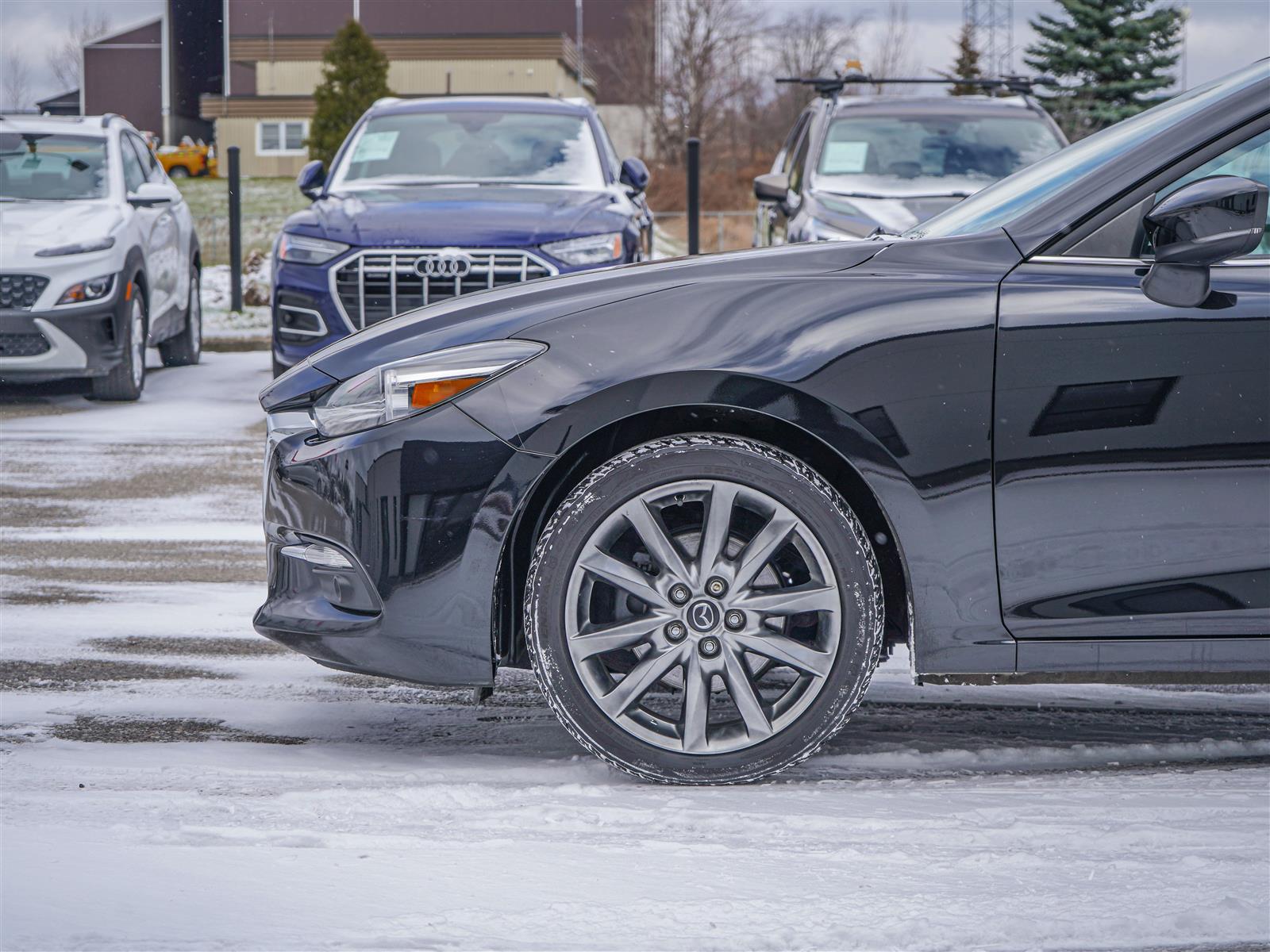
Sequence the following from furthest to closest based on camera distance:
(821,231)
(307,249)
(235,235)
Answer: (235,235) → (821,231) → (307,249)

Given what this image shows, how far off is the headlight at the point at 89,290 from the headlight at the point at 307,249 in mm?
1964

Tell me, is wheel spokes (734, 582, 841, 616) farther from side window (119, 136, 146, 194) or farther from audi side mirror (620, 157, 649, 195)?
side window (119, 136, 146, 194)

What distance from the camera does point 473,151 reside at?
31.8 ft

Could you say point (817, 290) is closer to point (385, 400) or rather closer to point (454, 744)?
point (385, 400)

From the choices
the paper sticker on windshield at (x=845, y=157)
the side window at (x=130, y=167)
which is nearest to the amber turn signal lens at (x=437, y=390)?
the paper sticker on windshield at (x=845, y=157)

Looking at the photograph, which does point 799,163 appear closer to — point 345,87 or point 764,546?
point 764,546

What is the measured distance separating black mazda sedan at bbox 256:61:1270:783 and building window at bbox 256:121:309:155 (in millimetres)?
48034

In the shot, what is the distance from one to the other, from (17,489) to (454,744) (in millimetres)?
4671

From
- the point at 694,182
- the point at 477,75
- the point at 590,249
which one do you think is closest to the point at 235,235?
the point at 694,182

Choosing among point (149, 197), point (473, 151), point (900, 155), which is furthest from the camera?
point (149, 197)

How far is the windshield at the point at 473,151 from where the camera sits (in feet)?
31.2

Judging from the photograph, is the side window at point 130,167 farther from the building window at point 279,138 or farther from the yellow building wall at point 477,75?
the building window at point 279,138

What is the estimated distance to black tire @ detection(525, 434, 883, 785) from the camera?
3342 millimetres

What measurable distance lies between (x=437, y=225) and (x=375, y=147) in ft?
5.46
